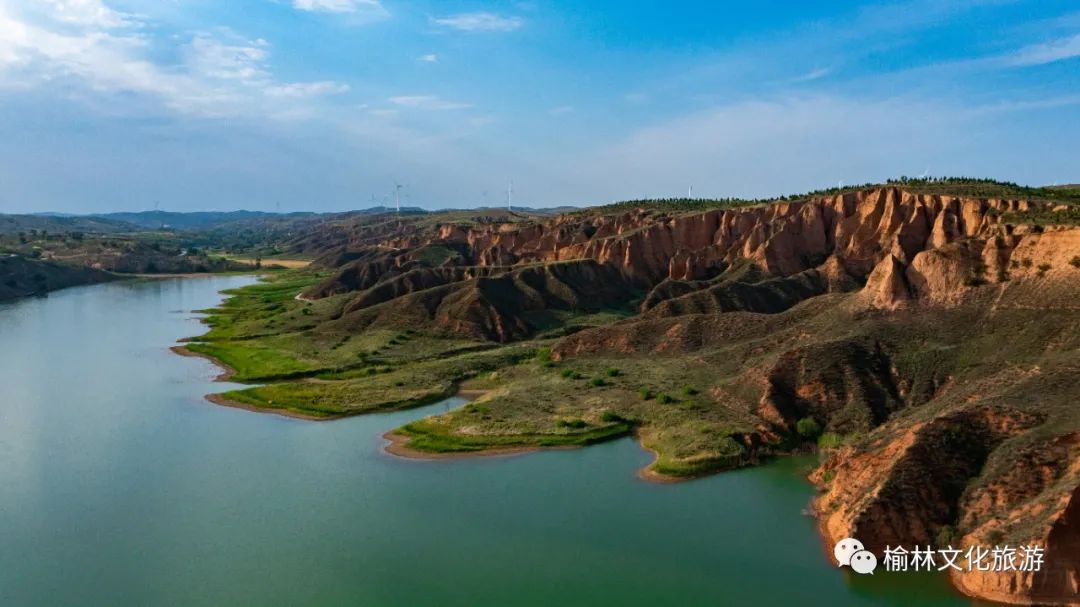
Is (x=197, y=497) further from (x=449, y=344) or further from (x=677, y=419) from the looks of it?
(x=449, y=344)

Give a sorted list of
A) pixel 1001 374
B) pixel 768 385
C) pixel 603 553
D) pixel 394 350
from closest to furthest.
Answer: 1. pixel 603 553
2. pixel 1001 374
3. pixel 768 385
4. pixel 394 350

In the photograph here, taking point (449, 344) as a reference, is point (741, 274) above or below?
above

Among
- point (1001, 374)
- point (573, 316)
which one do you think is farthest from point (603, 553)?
point (573, 316)

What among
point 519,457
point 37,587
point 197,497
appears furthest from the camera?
point 519,457

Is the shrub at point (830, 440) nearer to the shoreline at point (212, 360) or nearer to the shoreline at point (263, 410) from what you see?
the shoreline at point (263, 410)

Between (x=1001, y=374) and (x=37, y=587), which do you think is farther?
(x=1001, y=374)

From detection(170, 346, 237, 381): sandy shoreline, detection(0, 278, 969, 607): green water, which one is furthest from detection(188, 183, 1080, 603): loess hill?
detection(0, 278, 969, 607): green water

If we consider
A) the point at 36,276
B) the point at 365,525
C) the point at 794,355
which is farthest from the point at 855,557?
the point at 36,276
